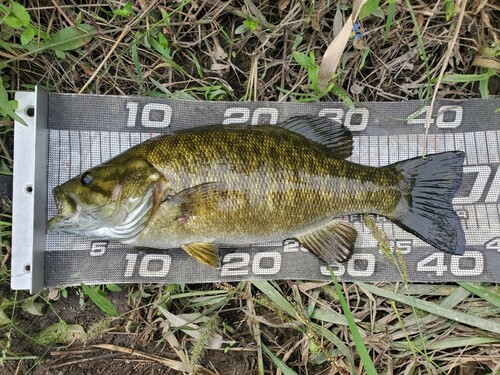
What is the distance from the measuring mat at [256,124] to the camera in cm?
297

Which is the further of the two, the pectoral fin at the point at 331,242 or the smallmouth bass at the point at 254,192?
the pectoral fin at the point at 331,242

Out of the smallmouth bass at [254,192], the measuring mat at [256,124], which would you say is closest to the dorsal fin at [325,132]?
the smallmouth bass at [254,192]

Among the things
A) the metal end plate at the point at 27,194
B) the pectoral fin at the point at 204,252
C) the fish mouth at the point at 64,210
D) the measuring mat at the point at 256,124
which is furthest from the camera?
the measuring mat at the point at 256,124

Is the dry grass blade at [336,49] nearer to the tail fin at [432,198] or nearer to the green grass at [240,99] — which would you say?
the green grass at [240,99]

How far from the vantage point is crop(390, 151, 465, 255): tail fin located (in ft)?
9.37

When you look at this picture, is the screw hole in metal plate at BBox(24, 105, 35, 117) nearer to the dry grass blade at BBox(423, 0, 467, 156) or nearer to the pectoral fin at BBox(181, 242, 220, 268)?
the pectoral fin at BBox(181, 242, 220, 268)

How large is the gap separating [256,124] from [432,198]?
1230mm

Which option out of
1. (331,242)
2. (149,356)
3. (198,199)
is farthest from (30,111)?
(331,242)

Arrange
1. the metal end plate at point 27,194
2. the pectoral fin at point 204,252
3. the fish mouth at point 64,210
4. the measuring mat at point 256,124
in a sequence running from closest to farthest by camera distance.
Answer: the fish mouth at point 64,210 → the pectoral fin at point 204,252 → the metal end plate at point 27,194 → the measuring mat at point 256,124

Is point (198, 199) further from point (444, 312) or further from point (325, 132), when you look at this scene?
point (444, 312)

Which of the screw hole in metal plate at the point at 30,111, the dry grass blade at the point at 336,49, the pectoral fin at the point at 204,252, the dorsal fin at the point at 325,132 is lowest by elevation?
the pectoral fin at the point at 204,252

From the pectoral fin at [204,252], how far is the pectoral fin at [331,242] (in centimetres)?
55

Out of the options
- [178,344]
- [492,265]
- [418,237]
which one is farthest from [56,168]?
[492,265]

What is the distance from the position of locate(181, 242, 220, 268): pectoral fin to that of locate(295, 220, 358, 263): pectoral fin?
555mm
